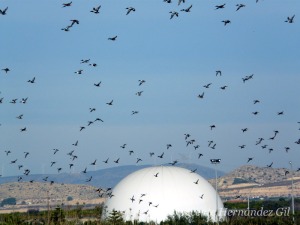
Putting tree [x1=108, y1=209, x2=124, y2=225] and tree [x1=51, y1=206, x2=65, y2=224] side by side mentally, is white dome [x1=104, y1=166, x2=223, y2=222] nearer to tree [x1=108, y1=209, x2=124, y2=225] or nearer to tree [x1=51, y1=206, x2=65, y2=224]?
tree [x1=108, y1=209, x2=124, y2=225]

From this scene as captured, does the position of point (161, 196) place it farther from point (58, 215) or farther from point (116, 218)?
point (58, 215)

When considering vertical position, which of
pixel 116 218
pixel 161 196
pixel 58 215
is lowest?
pixel 58 215

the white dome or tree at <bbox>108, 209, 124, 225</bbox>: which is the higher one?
the white dome

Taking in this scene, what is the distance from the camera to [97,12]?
179 ft

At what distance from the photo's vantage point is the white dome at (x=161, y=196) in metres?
101

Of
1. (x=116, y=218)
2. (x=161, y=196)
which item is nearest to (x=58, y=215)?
(x=116, y=218)

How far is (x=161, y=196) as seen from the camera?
10231 cm

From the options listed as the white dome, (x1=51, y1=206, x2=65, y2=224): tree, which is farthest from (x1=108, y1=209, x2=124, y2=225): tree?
(x1=51, y1=206, x2=65, y2=224): tree

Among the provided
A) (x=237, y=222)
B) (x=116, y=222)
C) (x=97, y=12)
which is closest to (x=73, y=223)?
(x=116, y=222)

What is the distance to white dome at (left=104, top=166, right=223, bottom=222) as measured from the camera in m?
101

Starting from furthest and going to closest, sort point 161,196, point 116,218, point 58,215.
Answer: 1. point 161,196
2. point 116,218
3. point 58,215

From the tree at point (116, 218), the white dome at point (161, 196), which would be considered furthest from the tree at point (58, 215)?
the white dome at point (161, 196)

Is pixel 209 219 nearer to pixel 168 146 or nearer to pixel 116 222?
pixel 116 222

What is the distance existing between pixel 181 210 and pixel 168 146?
1015 inches
